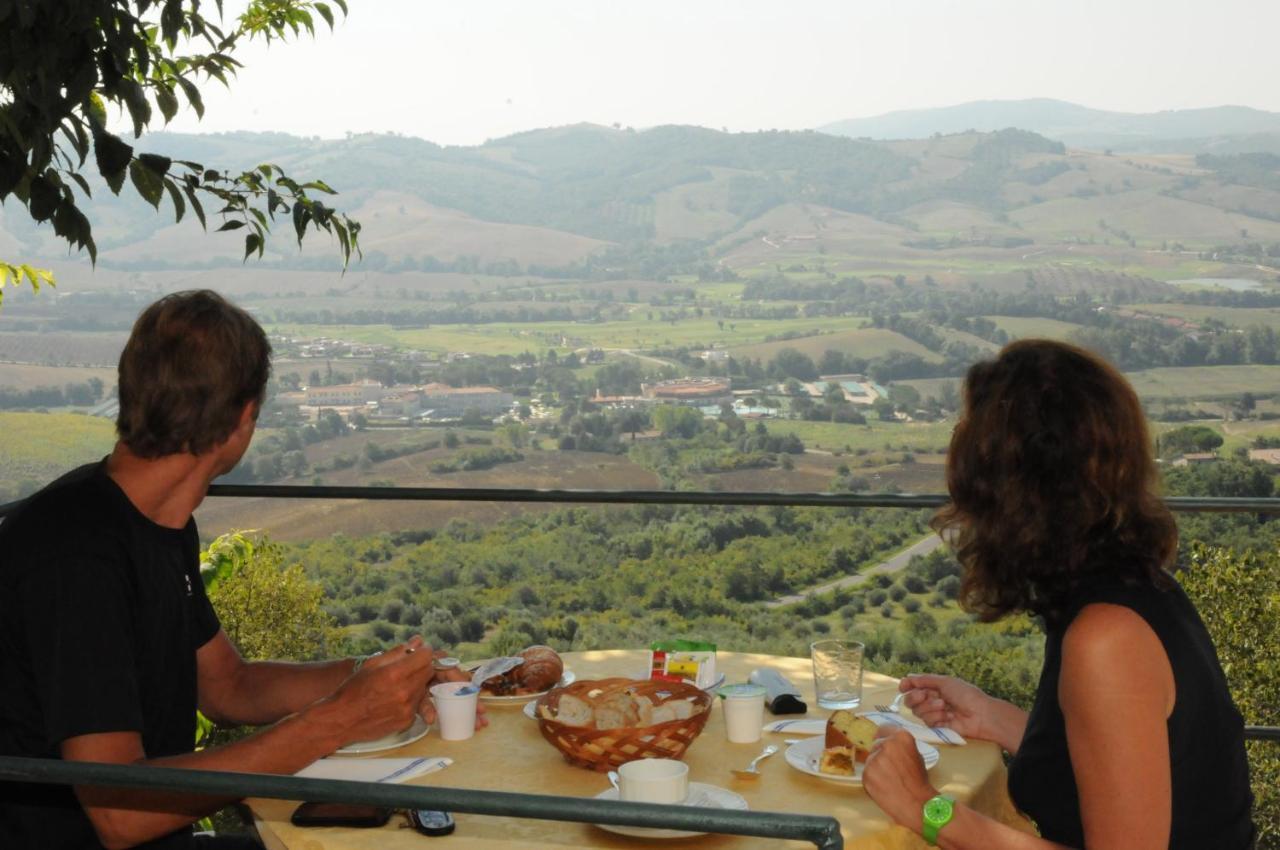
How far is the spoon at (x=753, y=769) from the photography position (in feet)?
5.33

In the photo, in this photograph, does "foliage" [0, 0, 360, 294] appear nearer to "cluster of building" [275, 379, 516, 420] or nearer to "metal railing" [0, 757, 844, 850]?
"metal railing" [0, 757, 844, 850]

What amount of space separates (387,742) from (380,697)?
127 mm

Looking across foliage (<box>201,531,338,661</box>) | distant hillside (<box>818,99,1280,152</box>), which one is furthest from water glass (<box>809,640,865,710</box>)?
distant hillside (<box>818,99,1280,152</box>)

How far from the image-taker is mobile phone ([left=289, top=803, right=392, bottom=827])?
149cm

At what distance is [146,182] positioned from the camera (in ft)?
7.52

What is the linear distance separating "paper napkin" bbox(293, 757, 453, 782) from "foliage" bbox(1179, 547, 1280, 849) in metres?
20.1

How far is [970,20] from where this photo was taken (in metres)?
64.4

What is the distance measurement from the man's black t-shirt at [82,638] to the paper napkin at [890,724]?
0.85 m

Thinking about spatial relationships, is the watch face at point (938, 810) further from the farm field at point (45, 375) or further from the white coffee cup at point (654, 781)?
the farm field at point (45, 375)

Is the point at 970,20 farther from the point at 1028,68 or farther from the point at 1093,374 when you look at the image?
the point at 1093,374

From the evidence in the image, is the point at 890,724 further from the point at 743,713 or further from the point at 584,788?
the point at 584,788

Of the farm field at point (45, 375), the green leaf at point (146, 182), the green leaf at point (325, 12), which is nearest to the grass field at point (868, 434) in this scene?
the farm field at point (45, 375)

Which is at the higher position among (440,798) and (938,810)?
(440,798)

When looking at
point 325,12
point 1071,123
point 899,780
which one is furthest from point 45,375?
point 1071,123
